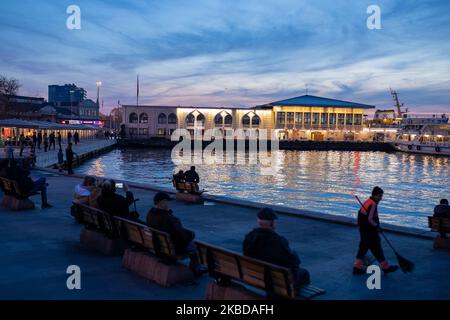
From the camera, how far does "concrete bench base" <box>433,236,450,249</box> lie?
33.1 ft

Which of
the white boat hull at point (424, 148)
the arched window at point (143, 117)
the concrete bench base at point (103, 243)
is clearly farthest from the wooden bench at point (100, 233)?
the arched window at point (143, 117)

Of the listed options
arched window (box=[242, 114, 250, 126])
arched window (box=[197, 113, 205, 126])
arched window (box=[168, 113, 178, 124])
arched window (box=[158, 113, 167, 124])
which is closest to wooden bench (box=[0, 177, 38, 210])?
arched window (box=[158, 113, 167, 124])

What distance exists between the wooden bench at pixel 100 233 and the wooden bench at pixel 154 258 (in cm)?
85

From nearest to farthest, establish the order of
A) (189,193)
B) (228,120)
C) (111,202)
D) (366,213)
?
(366,213), (111,202), (189,193), (228,120)

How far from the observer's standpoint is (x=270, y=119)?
390 ft

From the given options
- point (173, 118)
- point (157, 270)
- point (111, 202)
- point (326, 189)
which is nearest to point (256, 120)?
point (173, 118)

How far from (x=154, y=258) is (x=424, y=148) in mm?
101437

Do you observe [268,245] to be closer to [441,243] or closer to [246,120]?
[441,243]

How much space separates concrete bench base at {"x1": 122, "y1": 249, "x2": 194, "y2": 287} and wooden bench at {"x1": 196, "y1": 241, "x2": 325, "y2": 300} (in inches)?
39.8

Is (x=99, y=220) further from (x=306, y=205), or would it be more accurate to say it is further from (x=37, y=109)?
(x=37, y=109)

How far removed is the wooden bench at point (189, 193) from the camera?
52.9 ft
